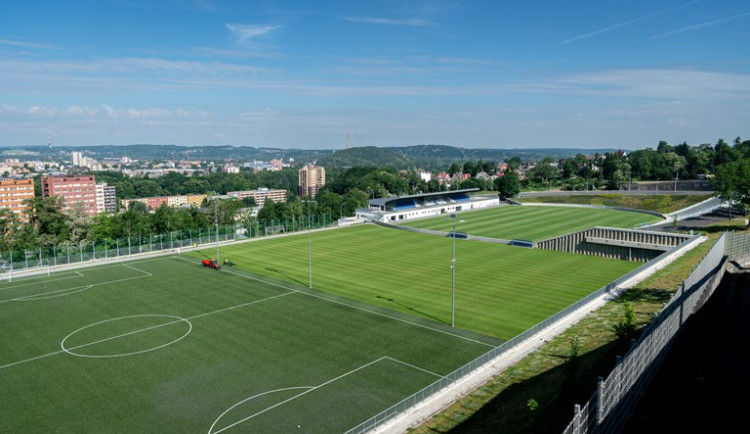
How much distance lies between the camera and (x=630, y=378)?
1714 centimetres

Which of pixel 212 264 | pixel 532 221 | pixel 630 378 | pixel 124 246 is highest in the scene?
pixel 630 378

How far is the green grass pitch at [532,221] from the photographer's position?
7556 centimetres

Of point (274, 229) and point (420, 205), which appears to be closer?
point (274, 229)

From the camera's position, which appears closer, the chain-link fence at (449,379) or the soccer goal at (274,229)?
the chain-link fence at (449,379)

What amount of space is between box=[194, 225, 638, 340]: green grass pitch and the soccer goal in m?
Answer: 4.13

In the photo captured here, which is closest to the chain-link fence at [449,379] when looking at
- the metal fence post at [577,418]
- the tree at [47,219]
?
the metal fence post at [577,418]

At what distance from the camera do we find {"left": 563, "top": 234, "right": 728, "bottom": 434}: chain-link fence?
48.0 ft

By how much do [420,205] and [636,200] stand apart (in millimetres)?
48946

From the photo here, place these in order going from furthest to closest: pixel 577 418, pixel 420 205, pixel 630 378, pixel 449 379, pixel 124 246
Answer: pixel 420 205
pixel 124 246
pixel 449 379
pixel 630 378
pixel 577 418

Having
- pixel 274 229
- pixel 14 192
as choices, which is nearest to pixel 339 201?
pixel 274 229

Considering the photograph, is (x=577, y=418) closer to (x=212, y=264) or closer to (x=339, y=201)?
(x=212, y=264)

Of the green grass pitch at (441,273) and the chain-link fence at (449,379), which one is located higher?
the chain-link fence at (449,379)

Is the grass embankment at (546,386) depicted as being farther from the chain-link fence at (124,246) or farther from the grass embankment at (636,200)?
the grass embankment at (636,200)

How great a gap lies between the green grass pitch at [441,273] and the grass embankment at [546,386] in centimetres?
458
